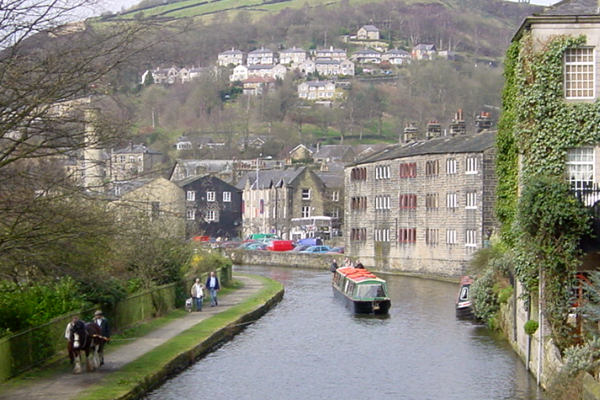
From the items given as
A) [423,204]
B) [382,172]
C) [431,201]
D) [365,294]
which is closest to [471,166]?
[431,201]

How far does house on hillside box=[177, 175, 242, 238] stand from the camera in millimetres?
116994

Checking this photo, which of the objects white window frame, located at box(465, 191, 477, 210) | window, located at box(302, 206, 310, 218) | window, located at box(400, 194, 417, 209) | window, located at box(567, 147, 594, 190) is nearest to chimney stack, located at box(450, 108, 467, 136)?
window, located at box(400, 194, 417, 209)

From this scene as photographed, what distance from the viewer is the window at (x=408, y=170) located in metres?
76.6

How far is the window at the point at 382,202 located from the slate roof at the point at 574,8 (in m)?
50.3

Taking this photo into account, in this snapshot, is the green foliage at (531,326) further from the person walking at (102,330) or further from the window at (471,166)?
the window at (471,166)

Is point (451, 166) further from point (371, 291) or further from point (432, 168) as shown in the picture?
point (371, 291)

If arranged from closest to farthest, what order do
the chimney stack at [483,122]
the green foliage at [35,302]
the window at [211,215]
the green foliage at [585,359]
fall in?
the green foliage at [585,359], the green foliage at [35,302], the chimney stack at [483,122], the window at [211,215]

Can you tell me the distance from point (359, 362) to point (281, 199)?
79081 millimetres

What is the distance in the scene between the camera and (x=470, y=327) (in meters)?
42.8

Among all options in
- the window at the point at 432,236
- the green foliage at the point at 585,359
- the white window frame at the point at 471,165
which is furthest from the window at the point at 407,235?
the green foliage at the point at 585,359

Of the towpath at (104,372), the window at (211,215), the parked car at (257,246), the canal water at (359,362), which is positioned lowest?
the canal water at (359,362)

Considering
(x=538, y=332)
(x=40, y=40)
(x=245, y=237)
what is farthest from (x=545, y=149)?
(x=245, y=237)

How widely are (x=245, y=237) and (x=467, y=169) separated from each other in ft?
185

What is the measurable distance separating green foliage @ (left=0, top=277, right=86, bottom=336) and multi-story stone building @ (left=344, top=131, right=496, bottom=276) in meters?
39.7
